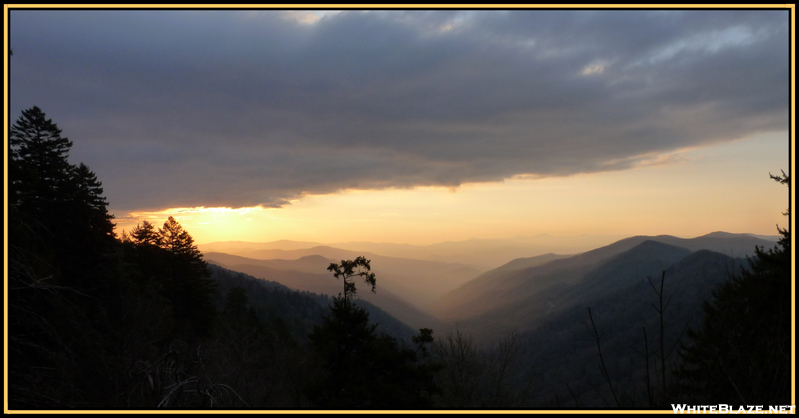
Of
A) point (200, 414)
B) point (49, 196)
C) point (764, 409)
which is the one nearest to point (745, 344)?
point (764, 409)

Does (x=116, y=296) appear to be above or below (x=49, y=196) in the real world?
below

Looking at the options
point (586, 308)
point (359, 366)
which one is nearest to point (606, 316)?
point (586, 308)

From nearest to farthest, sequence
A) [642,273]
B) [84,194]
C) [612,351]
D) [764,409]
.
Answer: [764,409]
[84,194]
[612,351]
[642,273]

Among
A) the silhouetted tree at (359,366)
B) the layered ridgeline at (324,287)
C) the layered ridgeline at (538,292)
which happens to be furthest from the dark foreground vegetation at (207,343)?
the layered ridgeline at (538,292)

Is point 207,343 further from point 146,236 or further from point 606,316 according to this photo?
point 606,316

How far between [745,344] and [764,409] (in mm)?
1313

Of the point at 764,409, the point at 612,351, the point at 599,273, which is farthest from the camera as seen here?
the point at 599,273

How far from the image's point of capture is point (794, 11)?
16.1ft

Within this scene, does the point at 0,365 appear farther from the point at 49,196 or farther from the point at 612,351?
the point at 612,351

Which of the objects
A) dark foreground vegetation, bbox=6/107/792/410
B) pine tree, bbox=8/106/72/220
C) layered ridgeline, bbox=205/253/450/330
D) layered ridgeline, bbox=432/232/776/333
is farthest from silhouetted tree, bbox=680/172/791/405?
layered ridgeline, bbox=205/253/450/330

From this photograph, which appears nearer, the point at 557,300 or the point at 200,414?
the point at 200,414

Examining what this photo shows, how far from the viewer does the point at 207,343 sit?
65.5 feet

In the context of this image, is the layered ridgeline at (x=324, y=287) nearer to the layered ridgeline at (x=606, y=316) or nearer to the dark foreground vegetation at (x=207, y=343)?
the layered ridgeline at (x=606, y=316)

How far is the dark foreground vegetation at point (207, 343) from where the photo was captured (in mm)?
4426
